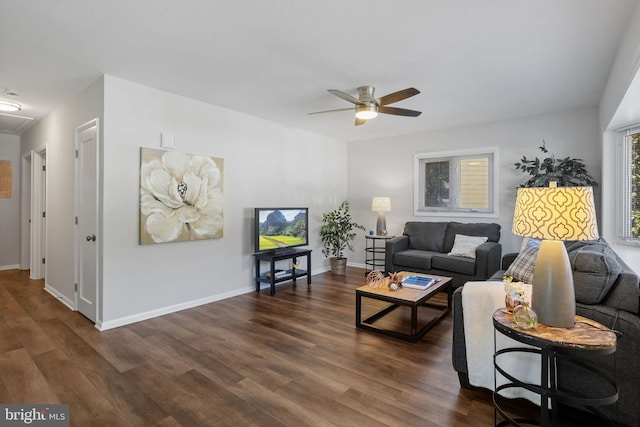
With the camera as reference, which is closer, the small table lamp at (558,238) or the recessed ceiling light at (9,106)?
the small table lamp at (558,238)

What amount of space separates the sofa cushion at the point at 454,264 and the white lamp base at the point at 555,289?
8.74 feet

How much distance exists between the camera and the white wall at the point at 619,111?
7.05ft

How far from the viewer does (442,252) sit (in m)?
4.91

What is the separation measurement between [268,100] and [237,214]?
60.5 inches

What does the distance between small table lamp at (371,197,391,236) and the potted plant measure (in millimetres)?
529

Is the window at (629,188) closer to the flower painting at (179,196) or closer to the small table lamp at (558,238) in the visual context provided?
the small table lamp at (558,238)

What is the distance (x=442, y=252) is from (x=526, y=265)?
227 cm

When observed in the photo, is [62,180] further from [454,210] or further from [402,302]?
[454,210]

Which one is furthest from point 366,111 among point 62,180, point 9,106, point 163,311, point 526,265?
point 9,106

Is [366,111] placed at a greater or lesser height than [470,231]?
greater

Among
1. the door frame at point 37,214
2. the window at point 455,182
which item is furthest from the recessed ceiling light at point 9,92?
the window at point 455,182

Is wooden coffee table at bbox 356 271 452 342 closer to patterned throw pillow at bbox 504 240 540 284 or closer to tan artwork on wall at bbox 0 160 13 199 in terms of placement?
patterned throw pillow at bbox 504 240 540 284

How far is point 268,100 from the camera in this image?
12.6ft

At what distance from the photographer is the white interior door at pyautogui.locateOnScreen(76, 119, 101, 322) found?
3.21 metres
